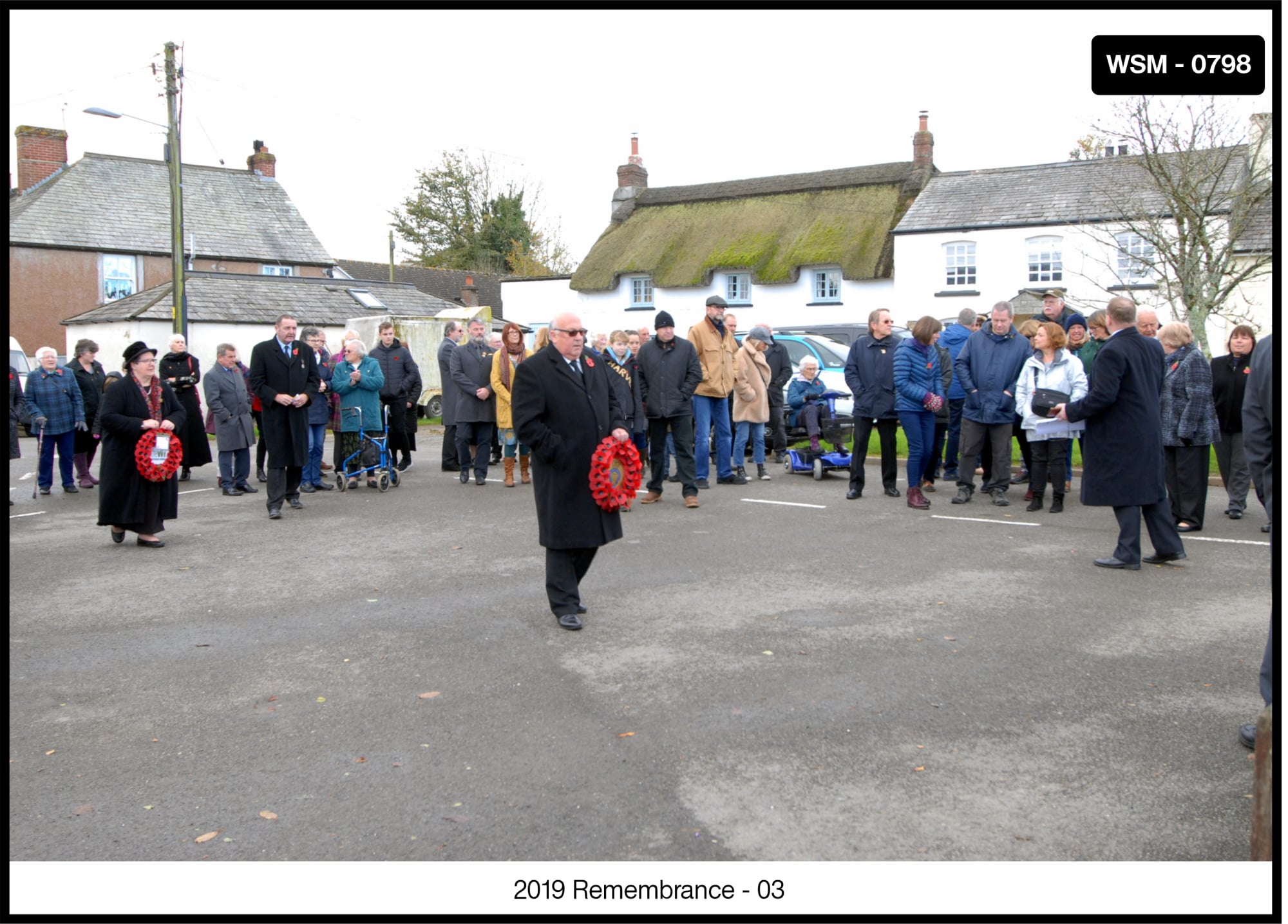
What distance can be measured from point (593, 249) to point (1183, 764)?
4437 cm

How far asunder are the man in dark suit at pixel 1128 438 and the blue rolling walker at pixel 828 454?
580 cm

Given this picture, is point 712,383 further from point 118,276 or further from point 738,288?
point 118,276

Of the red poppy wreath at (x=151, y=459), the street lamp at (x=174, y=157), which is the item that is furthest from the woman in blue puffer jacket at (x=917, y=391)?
the street lamp at (x=174, y=157)

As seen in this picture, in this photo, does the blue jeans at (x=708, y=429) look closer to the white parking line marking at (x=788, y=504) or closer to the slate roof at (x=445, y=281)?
the white parking line marking at (x=788, y=504)

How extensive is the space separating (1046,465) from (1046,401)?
1438mm

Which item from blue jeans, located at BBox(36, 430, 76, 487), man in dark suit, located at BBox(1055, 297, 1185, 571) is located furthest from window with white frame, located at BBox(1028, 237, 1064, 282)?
blue jeans, located at BBox(36, 430, 76, 487)

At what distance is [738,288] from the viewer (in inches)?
1711

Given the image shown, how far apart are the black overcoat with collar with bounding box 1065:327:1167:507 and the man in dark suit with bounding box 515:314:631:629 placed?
4.05 metres

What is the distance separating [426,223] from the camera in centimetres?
6744

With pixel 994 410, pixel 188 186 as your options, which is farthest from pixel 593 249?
pixel 994 410

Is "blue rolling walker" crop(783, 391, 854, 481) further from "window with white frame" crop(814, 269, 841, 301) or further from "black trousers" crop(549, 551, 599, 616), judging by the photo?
"window with white frame" crop(814, 269, 841, 301)

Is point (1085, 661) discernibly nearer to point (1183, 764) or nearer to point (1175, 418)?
point (1183, 764)

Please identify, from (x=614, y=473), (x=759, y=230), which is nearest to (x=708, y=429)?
(x=614, y=473)

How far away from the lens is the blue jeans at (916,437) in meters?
12.2
